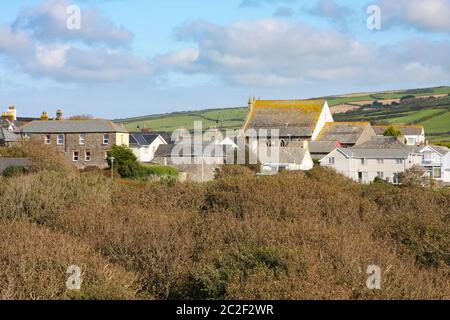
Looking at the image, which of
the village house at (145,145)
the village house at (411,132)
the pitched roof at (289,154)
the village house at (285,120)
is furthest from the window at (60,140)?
the village house at (411,132)

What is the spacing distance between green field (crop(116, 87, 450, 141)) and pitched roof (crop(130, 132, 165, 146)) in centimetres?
3491

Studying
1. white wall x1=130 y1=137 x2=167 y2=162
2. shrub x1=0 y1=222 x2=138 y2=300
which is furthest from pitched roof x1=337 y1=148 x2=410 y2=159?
shrub x1=0 y1=222 x2=138 y2=300

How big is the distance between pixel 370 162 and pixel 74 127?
82.0 feet

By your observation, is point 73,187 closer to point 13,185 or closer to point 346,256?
point 13,185

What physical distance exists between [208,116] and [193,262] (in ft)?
436

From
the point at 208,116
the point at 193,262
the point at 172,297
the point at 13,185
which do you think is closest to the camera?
the point at 172,297

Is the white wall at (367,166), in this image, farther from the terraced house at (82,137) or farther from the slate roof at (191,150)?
the terraced house at (82,137)

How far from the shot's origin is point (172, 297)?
1458 cm

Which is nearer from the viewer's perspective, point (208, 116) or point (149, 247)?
point (149, 247)

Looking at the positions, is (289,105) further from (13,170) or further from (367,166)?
(13,170)

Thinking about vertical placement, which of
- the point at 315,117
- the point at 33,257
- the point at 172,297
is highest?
the point at 315,117

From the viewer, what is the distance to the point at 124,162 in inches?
1921

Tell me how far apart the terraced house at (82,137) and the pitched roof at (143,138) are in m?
2.39

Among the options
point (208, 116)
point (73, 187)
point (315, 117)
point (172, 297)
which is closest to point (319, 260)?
point (172, 297)
